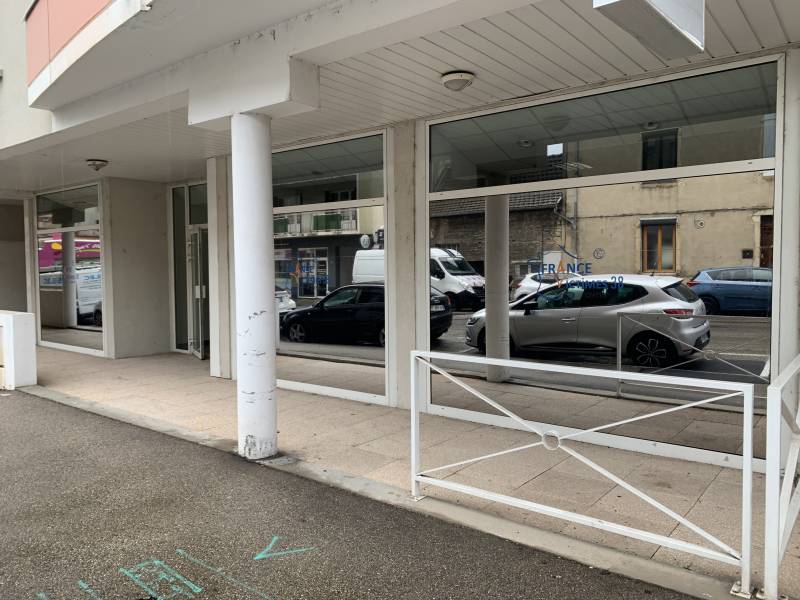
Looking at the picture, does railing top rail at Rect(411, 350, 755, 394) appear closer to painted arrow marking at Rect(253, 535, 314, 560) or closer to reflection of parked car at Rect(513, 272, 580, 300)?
painted arrow marking at Rect(253, 535, 314, 560)

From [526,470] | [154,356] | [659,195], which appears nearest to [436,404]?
[526,470]

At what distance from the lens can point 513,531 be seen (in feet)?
11.8

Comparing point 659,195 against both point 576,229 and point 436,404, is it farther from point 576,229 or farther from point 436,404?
point 436,404

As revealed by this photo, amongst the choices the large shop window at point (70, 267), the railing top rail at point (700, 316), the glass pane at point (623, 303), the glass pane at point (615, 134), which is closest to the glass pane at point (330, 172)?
the glass pane at point (615, 134)

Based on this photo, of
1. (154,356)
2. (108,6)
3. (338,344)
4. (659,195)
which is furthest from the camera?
(154,356)

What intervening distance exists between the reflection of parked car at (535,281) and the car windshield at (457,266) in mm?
588

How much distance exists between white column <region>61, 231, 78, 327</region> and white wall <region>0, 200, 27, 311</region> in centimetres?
214

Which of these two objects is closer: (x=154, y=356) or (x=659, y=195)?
(x=659, y=195)

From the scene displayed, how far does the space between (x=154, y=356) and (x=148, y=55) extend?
21.8 feet

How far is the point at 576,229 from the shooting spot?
20.7ft

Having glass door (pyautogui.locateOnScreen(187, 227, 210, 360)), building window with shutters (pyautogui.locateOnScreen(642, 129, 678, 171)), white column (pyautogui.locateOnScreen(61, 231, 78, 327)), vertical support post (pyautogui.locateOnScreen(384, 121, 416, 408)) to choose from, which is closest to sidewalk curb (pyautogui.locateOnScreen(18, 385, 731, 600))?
vertical support post (pyautogui.locateOnScreen(384, 121, 416, 408))

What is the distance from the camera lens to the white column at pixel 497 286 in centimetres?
725

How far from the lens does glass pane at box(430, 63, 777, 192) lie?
465 cm

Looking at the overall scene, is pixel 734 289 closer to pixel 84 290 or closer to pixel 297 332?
pixel 297 332
